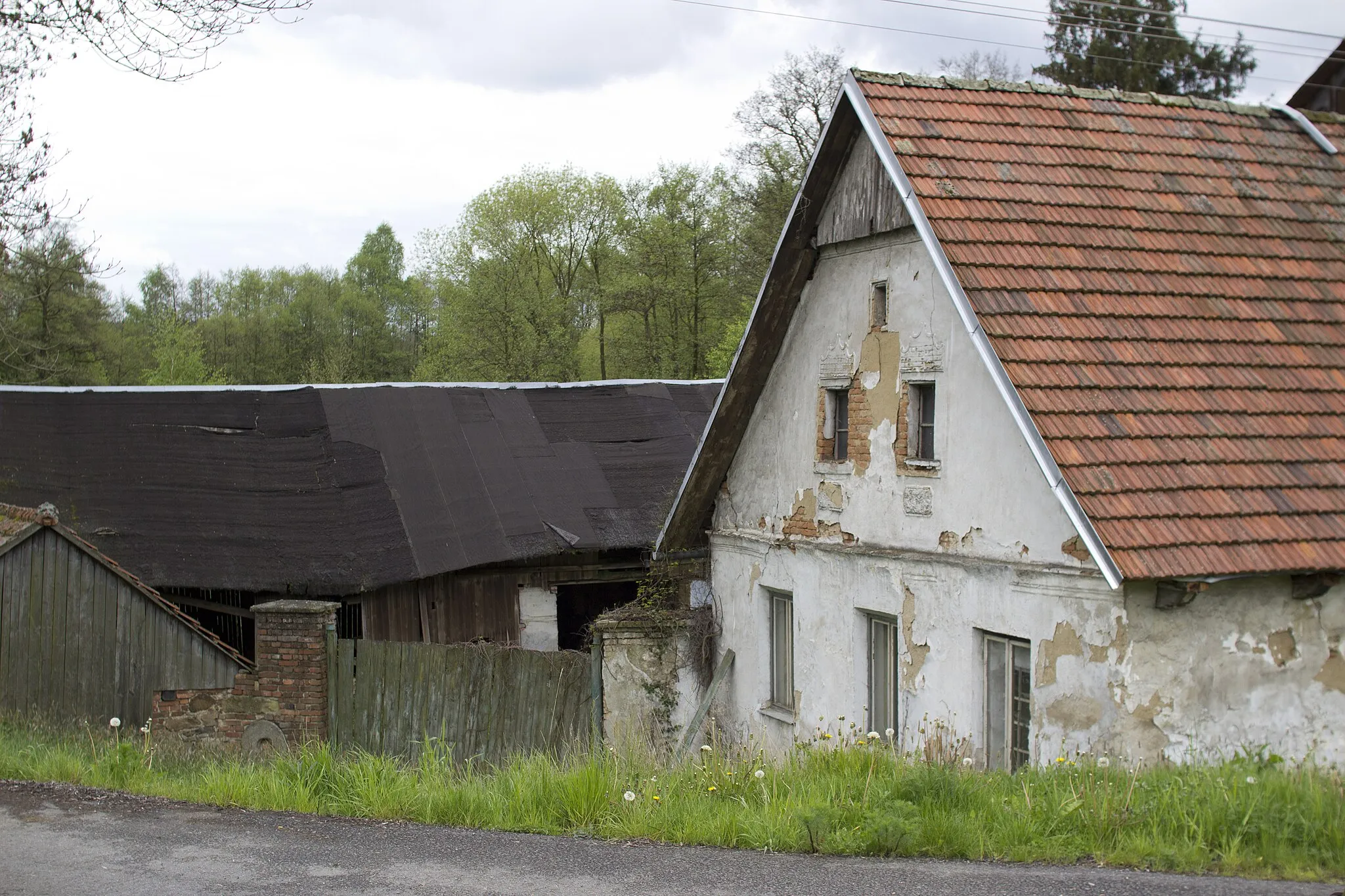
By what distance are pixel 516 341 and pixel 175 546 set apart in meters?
30.8

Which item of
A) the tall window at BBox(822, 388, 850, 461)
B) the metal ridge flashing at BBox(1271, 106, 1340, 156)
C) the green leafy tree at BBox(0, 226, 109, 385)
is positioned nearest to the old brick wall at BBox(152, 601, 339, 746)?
the tall window at BBox(822, 388, 850, 461)

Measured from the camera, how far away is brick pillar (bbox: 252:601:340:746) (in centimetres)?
1090

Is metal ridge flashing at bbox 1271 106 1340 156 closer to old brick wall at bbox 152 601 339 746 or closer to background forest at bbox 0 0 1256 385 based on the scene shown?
old brick wall at bbox 152 601 339 746

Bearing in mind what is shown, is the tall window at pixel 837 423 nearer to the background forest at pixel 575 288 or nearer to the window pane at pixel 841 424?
the window pane at pixel 841 424

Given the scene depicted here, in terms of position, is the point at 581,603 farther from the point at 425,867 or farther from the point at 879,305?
the point at 425,867

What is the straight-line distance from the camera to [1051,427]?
779 cm

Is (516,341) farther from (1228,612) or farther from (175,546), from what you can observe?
(1228,612)

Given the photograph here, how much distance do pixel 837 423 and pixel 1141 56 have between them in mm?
29635

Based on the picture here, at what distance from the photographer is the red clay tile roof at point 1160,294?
25.3ft

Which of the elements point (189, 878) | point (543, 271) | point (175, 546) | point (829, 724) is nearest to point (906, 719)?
point (829, 724)

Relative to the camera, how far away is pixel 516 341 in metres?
44.2

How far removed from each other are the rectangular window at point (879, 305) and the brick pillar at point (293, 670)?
5469 mm

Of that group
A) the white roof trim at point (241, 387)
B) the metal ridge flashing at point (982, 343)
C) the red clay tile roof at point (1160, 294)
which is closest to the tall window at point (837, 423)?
the metal ridge flashing at point (982, 343)

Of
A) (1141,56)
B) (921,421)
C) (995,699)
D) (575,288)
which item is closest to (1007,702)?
(995,699)
